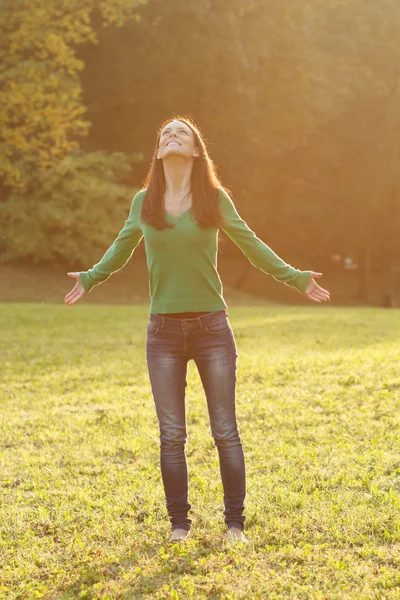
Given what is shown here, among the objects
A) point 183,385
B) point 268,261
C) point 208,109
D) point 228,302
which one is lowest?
point 228,302

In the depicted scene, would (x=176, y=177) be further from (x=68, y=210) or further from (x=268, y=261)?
(x=68, y=210)

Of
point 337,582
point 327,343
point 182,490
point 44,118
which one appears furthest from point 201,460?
point 44,118

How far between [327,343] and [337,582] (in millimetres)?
9634

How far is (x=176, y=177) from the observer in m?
4.21

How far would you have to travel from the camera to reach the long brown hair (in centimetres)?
406

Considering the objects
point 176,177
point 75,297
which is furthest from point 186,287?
point 75,297

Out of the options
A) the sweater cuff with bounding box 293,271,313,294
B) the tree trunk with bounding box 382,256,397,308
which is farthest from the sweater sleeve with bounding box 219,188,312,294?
the tree trunk with bounding box 382,256,397,308

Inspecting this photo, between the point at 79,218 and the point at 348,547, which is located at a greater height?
the point at 79,218

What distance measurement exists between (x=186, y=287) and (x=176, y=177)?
66 centimetres

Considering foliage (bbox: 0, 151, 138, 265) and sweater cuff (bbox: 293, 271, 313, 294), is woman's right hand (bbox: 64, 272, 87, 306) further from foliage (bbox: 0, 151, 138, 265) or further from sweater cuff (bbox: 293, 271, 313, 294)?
foliage (bbox: 0, 151, 138, 265)

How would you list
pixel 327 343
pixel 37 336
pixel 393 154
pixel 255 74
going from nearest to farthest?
pixel 327 343 < pixel 37 336 < pixel 255 74 < pixel 393 154

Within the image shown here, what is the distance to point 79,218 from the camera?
23453 mm

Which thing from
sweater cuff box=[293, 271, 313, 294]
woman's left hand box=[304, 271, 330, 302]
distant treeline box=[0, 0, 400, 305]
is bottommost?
woman's left hand box=[304, 271, 330, 302]

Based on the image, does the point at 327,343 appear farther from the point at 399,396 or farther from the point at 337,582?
the point at 337,582
